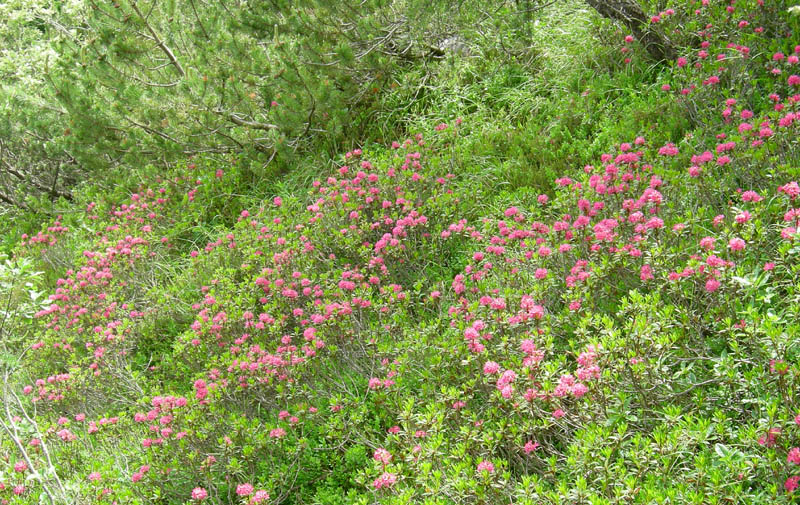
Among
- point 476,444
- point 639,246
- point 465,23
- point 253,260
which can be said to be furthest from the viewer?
point 465,23

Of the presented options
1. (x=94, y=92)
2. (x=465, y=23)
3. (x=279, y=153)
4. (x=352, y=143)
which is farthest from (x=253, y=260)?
(x=465, y=23)

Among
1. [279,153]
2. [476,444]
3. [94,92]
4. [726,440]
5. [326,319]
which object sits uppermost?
[94,92]

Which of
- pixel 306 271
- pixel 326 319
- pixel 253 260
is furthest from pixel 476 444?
pixel 253 260

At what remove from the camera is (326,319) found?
4.07 metres

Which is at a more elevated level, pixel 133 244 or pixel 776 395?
pixel 133 244

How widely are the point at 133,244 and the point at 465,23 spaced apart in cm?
477

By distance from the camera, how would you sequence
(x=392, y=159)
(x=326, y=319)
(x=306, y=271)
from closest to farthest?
(x=326, y=319) → (x=306, y=271) → (x=392, y=159)

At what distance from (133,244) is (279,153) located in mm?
1899

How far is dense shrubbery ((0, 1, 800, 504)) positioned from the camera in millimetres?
2609

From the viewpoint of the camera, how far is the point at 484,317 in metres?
3.61

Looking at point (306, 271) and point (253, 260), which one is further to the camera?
point (253, 260)

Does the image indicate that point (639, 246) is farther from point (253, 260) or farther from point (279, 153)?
point (279, 153)

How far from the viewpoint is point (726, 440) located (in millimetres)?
2496

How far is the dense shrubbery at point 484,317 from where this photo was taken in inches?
103
